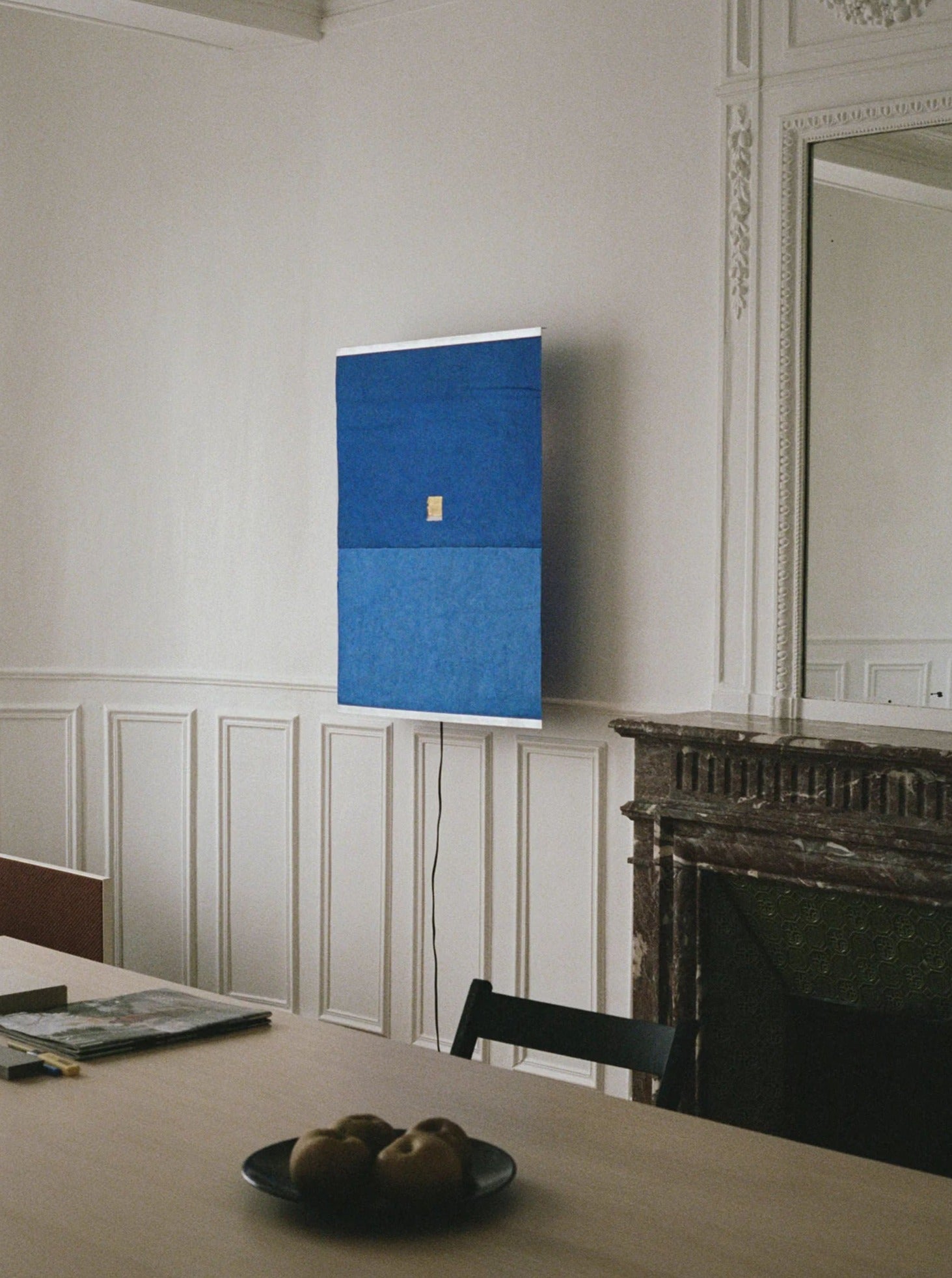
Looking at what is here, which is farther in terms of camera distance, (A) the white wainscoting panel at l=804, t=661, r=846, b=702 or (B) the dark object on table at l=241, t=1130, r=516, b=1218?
(A) the white wainscoting panel at l=804, t=661, r=846, b=702

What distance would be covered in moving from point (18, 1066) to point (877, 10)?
3.07m

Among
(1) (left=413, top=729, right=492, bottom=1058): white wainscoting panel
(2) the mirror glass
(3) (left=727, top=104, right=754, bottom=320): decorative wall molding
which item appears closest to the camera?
(2) the mirror glass

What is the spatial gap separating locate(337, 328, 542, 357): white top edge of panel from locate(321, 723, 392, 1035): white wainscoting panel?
1.18m

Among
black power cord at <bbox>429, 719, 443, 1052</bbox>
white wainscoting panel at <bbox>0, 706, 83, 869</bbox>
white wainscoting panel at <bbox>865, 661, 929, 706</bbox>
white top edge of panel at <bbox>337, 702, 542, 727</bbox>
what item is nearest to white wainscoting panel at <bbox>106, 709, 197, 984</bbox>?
white wainscoting panel at <bbox>0, 706, 83, 869</bbox>

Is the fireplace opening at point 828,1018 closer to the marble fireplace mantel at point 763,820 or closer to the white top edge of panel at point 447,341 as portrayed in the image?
the marble fireplace mantel at point 763,820

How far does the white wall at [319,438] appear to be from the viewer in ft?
13.8

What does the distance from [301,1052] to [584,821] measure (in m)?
2.26

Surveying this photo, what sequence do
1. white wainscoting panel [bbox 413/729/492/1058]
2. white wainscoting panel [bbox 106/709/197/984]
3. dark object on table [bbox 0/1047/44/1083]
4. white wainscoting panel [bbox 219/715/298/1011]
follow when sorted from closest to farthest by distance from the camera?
dark object on table [bbox 0/1047/44/1083], white wainscoting panel [bbox 413/729/492/1058], white wainscoting panel [bbox 219/715/298/1011], white wainscoting panel [bbox 106/709/197/984]

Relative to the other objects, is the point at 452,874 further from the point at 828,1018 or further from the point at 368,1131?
the point at 368,1131

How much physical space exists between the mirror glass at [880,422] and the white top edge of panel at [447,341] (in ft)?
2.71

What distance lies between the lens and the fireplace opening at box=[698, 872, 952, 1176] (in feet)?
11.0

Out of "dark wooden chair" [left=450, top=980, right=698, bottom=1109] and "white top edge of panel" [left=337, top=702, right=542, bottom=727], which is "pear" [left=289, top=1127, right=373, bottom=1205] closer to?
"dark wooden chair" [left=450, top=980, right=698, bottom=1109]

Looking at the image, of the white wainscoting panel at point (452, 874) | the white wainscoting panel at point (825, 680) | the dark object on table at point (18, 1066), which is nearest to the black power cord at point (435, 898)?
the white wainscoting panel at point (452, 874)

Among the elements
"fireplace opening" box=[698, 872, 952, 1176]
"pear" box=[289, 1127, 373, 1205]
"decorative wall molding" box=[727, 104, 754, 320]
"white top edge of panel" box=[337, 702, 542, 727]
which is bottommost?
"fireplace opening" box=[698, 872, 952, 1176]
